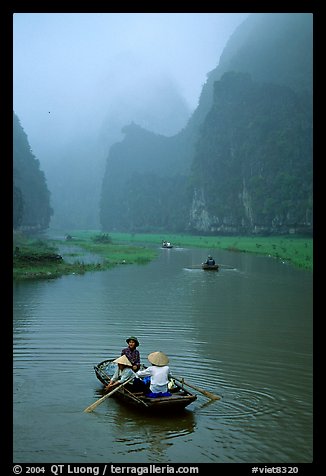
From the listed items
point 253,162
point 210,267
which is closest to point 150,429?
point 210,267

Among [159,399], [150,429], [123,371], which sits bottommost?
[150,429]

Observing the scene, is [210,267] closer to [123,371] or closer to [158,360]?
[123,371]

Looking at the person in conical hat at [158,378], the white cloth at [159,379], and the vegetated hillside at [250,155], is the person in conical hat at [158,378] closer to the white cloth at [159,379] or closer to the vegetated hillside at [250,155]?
the white cloth at [159,379]

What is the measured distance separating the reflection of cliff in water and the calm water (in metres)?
0.01

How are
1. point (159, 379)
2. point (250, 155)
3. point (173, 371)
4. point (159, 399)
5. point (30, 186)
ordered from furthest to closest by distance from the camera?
1. point (250, 155)
2. point (30, 186)
3. point (173, 371)
4. point (159, 379)
5. point (159, 399)

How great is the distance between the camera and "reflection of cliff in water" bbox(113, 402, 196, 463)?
228 inches

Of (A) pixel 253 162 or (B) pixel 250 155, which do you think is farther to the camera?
(B) pixel 250 155

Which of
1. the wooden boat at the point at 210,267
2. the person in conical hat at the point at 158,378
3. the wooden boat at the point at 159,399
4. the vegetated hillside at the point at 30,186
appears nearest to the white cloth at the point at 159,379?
the person in conical hat at the point at 158,378

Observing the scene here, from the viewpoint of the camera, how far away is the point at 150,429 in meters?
6.24

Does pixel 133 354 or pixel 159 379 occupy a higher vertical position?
pixel 133 354

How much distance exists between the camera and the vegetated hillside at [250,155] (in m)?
74.1

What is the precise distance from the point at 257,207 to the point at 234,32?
270 feet

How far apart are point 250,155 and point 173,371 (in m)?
76.3
